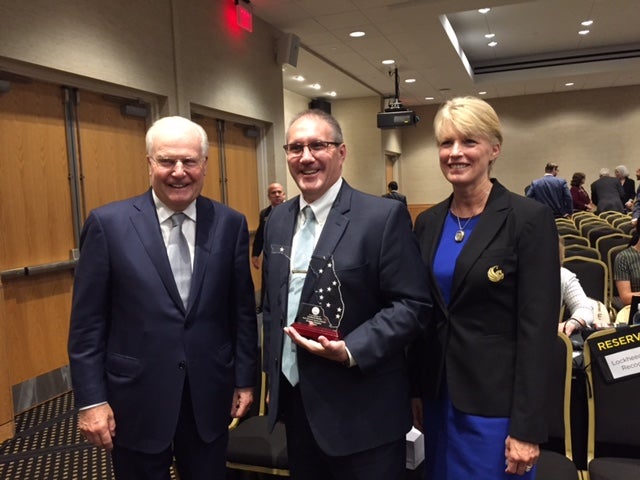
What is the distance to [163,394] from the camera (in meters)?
1.50

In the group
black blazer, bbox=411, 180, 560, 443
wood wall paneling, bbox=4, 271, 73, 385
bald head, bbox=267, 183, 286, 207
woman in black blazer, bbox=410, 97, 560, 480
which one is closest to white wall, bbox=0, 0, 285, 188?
bald head, bbox=267, 183, 286, 207

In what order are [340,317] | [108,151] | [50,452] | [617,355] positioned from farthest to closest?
[108,151], [50,452], [617,355], [340,317]

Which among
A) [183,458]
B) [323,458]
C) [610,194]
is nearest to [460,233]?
[323,458]

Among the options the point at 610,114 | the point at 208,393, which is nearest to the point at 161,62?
the point at 208,393

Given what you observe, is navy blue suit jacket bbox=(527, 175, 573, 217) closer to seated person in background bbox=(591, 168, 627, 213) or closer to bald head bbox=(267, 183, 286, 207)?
seated person in background bbox=(591, 168, 627, 213)

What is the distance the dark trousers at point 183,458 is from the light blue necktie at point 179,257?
287mm

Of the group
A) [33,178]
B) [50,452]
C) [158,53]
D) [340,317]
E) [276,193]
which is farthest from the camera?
[276,193]

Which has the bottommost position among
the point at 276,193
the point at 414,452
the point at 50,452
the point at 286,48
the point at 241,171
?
the point at 50,452

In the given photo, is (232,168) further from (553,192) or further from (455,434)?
(455,434)

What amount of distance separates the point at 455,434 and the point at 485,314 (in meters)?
0.36

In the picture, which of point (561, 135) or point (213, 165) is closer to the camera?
point (213, 165)

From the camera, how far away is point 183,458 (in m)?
1.59

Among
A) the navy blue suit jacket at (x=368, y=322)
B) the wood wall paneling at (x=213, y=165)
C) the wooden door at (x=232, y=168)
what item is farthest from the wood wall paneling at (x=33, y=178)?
the navy blue suit jacket at (x=368, y=322)

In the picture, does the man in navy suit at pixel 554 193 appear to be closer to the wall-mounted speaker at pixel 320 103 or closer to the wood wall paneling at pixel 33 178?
the wall-mounted speaker at pixel 320 103
